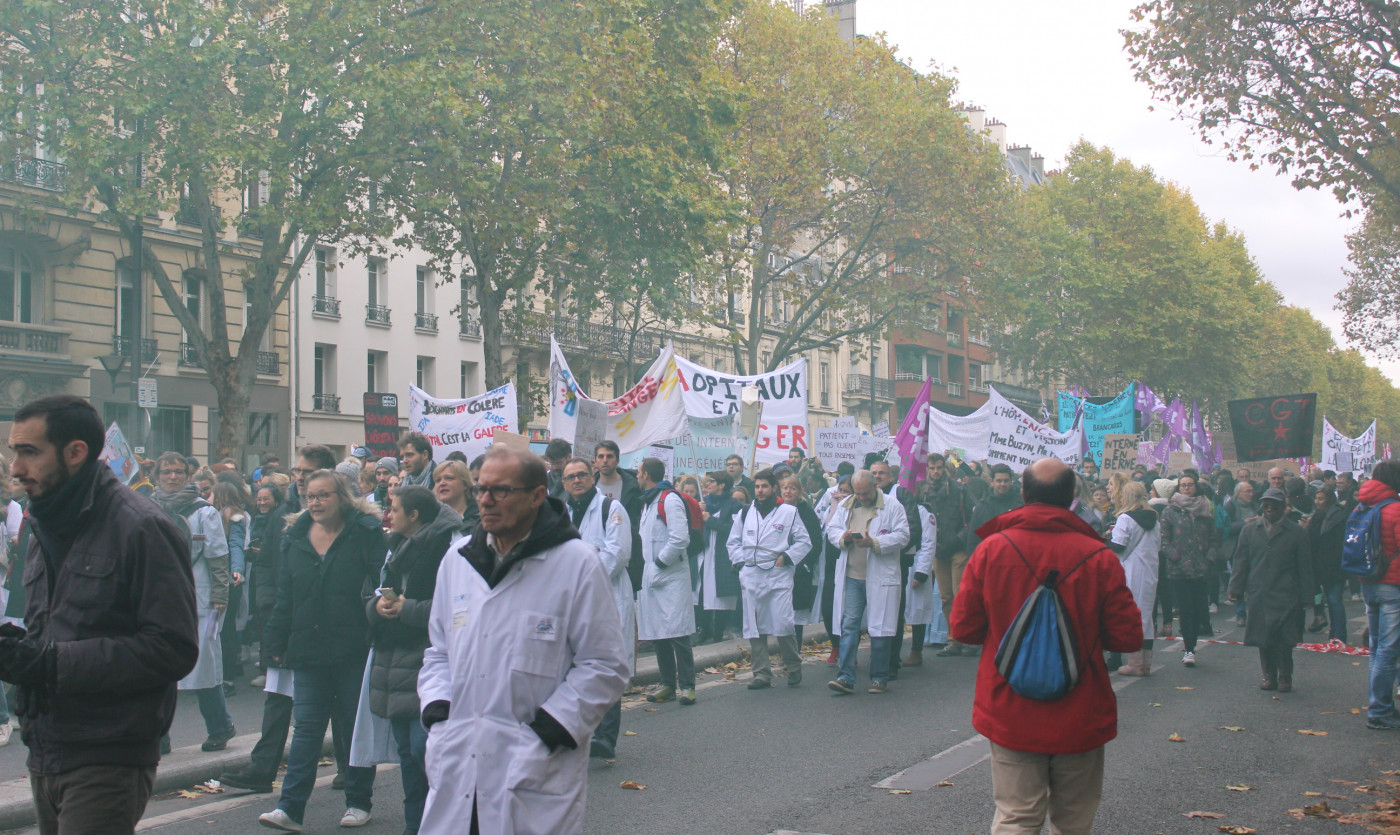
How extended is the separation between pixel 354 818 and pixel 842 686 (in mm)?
5001

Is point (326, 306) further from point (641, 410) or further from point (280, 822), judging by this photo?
point (280, 822)

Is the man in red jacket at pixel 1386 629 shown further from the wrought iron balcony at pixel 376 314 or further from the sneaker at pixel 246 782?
the wrought iron balcony at pixel 376 314

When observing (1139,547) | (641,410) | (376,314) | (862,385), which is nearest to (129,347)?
(376,314)

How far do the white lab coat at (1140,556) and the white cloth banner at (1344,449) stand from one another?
19.5 m

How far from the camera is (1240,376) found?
56719 mm

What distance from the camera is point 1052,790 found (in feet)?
15.2

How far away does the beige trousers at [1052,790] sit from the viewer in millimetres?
4562

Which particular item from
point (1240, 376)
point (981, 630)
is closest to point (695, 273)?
point (981, 630)

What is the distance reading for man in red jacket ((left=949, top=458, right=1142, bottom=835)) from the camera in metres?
4.55

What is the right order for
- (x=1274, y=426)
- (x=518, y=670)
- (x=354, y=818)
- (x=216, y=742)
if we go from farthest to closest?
1. (x=1274, y=426)
2. (x=216, y=742)
3. (x=354, y=818)
4. (x=518, y=670)

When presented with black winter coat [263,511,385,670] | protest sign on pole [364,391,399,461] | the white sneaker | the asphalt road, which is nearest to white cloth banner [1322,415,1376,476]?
the asphalt road

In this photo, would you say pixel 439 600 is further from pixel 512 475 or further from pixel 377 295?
pixel 377 295

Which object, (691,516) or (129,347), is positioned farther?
(129,347)

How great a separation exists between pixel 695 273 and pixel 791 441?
10.2 metres
